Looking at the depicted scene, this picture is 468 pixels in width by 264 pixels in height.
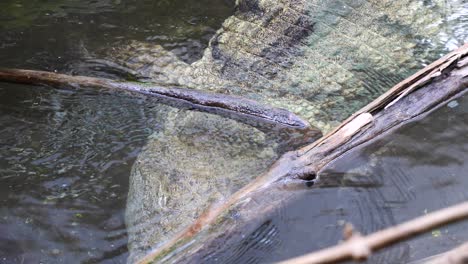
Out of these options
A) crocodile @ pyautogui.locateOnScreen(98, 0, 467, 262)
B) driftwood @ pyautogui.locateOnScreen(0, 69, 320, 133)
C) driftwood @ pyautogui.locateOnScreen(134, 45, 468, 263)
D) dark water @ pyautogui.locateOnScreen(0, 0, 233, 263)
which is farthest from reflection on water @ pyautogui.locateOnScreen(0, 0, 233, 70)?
driftwood @ pyautogui.locateOnScreen(134, 45, 468, 263)

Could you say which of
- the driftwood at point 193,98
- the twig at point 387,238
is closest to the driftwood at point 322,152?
the driftwood at point 193,98

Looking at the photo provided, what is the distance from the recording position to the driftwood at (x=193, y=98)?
3898mm

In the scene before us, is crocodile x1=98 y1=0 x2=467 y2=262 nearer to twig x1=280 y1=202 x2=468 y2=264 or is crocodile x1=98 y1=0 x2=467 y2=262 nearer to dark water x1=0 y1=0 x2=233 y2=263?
dark water x1=0 y1=0 x2=233 y2=263

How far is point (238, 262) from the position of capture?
2748 millimetres

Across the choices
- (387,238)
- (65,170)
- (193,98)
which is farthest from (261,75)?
(387,238)

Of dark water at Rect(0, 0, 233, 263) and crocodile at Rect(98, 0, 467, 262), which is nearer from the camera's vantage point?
dark water at Rect(0, 0, 233, 263)

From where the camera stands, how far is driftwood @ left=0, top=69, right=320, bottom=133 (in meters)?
3.90

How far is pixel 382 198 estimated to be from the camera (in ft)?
10.2

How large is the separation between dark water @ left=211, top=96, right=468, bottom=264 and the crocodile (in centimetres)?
39

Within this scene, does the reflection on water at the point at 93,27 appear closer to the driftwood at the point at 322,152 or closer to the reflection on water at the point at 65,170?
the reflection on water at the point at 65,170

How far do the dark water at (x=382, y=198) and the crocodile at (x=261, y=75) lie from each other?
39cm

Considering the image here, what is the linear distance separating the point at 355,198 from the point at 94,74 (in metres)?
2.51

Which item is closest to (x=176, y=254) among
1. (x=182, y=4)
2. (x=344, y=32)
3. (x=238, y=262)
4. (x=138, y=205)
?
(x=238, y=262)

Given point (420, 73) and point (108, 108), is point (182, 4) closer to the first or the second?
point (108, 108)
